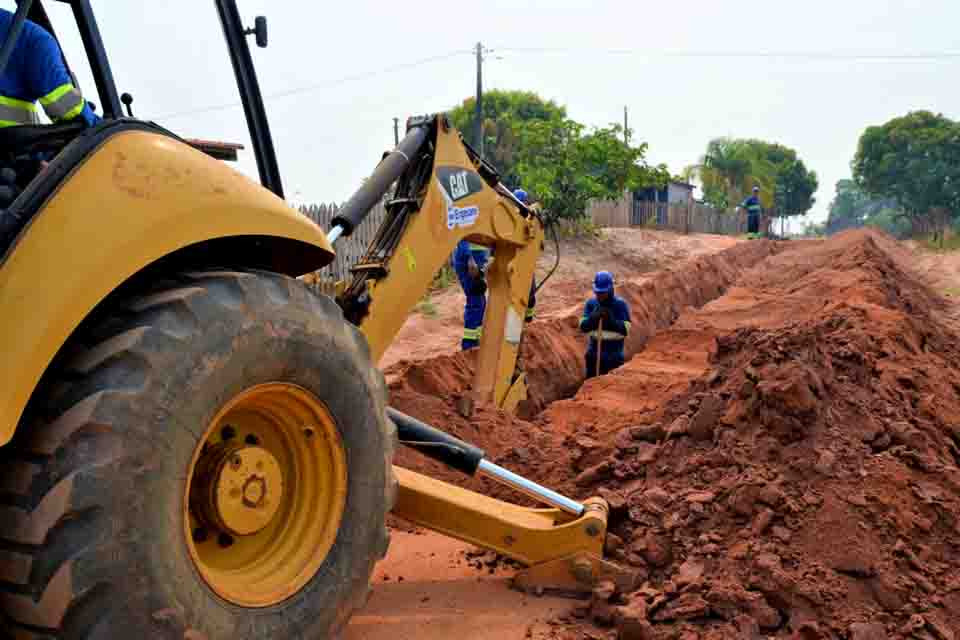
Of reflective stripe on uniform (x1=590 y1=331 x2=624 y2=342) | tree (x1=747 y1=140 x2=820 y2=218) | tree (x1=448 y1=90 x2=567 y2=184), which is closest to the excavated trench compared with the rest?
reflective stripe on uniform (x1=590 y1=331 x2=624 y2=342)

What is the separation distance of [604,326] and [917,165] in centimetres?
4676

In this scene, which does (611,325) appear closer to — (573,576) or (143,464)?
(573,576)

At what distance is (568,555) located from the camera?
380cm

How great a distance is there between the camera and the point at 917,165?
48.9 m

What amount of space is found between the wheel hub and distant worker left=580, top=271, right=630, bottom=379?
22.6 feet

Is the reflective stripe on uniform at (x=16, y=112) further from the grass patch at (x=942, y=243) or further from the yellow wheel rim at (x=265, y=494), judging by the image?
the grass patch at (x=942, y=243)

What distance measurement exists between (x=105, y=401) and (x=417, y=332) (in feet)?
38.6

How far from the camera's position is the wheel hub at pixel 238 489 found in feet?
8.24

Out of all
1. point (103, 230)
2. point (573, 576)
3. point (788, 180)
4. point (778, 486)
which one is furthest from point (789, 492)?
point (788, 180)

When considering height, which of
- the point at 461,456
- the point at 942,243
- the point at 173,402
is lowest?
the point at 942,243

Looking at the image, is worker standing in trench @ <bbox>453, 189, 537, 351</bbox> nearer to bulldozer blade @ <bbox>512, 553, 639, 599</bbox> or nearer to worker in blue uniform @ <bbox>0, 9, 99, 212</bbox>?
bulldozer blade @ <bbox>512, 553, 639, 599</bbox>

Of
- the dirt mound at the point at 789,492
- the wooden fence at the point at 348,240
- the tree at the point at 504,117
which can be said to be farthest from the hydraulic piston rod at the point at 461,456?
the tree at the point at 504,117

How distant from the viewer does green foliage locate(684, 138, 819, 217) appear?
57156 mm

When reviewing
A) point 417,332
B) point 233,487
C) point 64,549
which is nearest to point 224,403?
point 233,487
